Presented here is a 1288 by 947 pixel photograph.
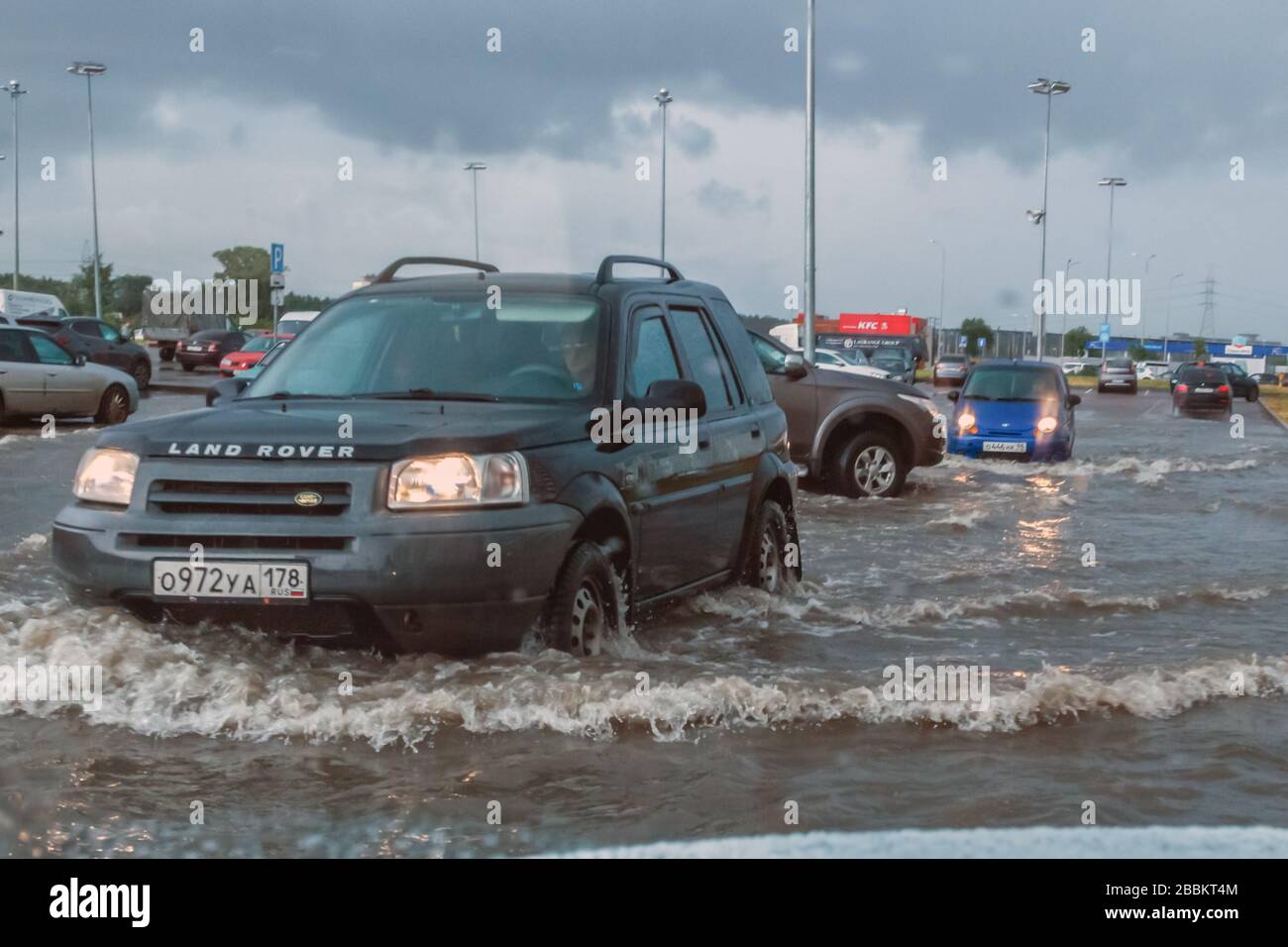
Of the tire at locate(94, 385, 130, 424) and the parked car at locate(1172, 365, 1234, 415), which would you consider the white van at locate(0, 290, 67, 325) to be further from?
the parked car at locate(1172, 365, 1234, 415)

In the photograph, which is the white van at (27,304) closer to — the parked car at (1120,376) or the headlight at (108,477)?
the parked car at (1120,376)

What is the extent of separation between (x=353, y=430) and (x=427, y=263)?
2.36 m

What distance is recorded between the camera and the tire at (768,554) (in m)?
8.47

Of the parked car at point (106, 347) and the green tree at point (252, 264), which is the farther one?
the green tree at point (252, 264)

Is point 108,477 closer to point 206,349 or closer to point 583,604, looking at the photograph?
point 583,604

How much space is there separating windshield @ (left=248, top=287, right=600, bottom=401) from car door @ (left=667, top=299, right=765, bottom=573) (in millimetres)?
932

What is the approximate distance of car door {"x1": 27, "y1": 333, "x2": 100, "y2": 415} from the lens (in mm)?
23734

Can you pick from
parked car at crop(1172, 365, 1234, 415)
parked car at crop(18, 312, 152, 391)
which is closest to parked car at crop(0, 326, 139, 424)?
parked car at crop(18, 312, 152, 391)

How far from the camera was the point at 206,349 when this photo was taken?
49.9 m

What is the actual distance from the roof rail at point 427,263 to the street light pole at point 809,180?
23.0 m

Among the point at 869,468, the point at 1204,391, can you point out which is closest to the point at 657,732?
the point at 869,468

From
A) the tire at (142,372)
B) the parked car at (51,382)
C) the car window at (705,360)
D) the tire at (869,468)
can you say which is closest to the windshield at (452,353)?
the car window at (705,360)

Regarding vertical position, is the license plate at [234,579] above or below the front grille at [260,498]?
below
